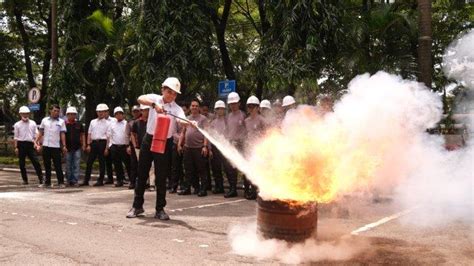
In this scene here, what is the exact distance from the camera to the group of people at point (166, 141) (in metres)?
7.86

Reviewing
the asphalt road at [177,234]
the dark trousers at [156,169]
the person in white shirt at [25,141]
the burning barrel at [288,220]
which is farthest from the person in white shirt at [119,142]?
the burning barrel at [288,220]

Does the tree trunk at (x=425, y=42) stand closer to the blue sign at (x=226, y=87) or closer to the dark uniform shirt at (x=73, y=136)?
the blue sign at (x=226, y=87)

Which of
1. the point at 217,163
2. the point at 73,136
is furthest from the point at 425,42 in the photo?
the point at 73,136

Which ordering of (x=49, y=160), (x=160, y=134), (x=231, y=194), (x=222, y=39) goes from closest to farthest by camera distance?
(x=160, y=134)
(x=231, y=194)
(x=49, y=160)
(x=222, y=39)

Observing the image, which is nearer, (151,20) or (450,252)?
(450,252)

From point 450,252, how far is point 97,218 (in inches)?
199

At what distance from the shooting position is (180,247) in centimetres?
594

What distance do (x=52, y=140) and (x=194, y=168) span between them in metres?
4.24

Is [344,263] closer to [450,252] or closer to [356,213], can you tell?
[450,252]

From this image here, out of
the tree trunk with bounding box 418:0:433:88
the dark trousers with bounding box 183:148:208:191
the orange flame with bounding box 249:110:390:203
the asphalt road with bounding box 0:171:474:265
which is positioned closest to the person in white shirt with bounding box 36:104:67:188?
the asphalt road with bounding box 0:171:474:265

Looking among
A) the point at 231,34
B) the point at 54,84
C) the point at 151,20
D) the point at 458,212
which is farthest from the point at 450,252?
the point at 231,34

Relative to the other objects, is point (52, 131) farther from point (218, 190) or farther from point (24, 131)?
point (218, 190)

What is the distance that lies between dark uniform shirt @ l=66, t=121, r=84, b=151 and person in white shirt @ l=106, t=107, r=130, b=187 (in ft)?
3.00

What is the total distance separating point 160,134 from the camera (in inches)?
297
